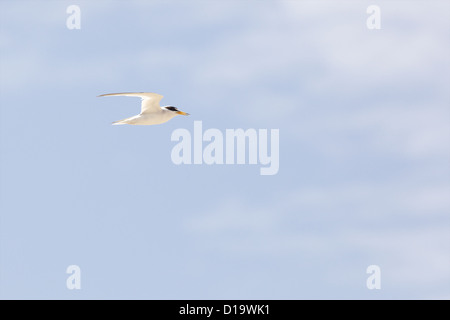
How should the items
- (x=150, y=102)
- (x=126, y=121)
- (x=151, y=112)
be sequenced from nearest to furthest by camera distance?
1. (x=126, y=121)
2. (x=150, y=102)
3. (x=151, y=112)

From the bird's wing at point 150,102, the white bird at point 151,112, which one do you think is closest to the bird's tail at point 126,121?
the white bird at point 151,112

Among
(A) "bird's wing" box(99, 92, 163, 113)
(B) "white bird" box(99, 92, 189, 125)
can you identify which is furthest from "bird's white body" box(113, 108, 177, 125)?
(A) "bird's wing" box(99, 92, 163, 113)

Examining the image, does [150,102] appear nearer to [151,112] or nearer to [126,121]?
[151,112]

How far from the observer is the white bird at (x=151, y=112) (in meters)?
41.3

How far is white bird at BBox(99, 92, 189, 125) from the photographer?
41344 millimetres

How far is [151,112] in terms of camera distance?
42312mm

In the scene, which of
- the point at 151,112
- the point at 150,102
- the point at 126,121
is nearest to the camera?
the point at 126,121

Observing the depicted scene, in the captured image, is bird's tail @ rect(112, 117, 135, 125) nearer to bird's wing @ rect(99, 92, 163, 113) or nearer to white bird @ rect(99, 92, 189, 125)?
white bird @ rect(99, 92, 189, 125)

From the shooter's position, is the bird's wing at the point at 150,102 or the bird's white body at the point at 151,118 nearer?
the bird's white body at the point at 151,118

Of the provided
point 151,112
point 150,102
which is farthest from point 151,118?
point 150,102

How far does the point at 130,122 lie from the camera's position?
41.2m

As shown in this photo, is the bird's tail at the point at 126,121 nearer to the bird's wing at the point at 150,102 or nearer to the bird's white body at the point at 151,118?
the bird's white body at the point at 151,118
